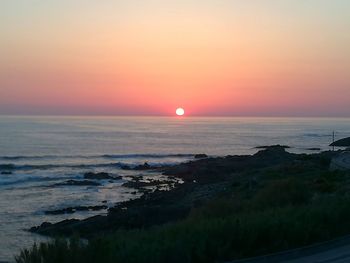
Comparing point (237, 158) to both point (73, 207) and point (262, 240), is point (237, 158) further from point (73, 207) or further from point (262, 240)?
point (262, 240)

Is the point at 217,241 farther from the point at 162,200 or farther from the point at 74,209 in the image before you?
the point at 162,200

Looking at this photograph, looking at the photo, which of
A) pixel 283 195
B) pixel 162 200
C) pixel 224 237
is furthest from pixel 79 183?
pixel 224 237

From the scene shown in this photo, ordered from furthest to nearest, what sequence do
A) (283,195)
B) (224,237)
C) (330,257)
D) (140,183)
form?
(140,183) < (283,195) < (224,237) < (330,257)

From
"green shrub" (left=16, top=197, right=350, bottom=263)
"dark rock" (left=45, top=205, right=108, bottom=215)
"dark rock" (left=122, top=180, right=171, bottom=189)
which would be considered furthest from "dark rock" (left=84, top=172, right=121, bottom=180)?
"green shrub" (left=16, top=197, right=350, bottom=263)

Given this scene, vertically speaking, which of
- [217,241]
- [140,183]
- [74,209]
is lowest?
[140,183]

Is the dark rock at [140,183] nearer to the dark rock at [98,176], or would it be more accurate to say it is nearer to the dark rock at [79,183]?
the dark rock at [79,183]

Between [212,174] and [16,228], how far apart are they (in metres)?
28.7

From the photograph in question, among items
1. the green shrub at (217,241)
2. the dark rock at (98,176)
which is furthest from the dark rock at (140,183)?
the green shrub at (217,241)

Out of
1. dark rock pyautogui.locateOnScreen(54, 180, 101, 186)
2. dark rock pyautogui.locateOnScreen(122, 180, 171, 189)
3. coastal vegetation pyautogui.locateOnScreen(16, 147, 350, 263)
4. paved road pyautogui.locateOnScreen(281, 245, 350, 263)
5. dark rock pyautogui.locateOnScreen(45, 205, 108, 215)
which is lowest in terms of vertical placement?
dark rock pyautogui.locateOnScreen(122, 180, 171, 189)

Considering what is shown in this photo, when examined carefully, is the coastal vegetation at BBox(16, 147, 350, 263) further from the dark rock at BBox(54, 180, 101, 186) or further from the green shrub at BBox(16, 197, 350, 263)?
the dark rock at BBox(54, 180, 101, 186)

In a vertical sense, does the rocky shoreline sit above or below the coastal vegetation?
below

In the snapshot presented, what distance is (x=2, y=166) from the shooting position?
6444 cm

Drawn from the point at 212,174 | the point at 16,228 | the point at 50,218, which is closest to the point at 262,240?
the point at 16,228

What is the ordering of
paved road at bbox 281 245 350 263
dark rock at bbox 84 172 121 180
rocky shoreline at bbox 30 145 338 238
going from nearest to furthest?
paved road at bbox 281 245 350 263, rocky shoreline at bbox 30 145 338 238, dark rock at bbox 84 172 121 180
